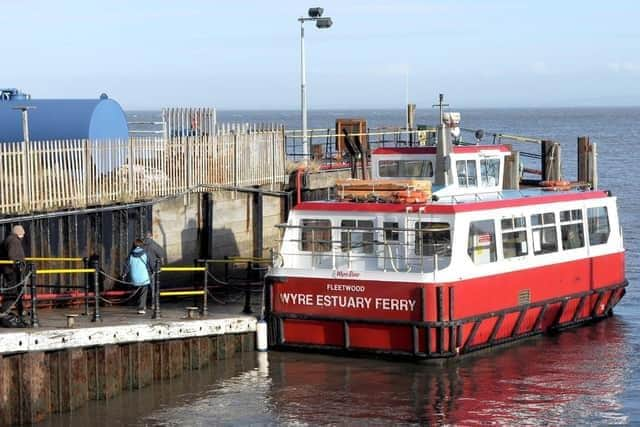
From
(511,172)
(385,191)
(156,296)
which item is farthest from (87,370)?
(511,172)

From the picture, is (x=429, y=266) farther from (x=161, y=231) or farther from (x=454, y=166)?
(x=161, y=231)

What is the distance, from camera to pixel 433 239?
1091 inches

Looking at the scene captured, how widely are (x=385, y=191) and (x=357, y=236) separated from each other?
1.20 meters

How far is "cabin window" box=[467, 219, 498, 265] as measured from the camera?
2783cm

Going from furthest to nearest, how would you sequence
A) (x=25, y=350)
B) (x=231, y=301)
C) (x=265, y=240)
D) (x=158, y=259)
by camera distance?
(x=265, y=240)
(x=231, y=301)
(x=158, y=259)
(x=25, y=350)

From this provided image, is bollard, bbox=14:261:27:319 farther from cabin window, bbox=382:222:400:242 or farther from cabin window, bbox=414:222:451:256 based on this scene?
cabin window, bbox=414:222:451:256

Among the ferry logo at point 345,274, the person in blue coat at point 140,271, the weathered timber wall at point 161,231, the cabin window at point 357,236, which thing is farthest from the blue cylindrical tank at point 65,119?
the ferry logo at point 345,274

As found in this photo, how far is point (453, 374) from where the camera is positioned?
26766mm

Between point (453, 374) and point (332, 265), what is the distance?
3.70 m

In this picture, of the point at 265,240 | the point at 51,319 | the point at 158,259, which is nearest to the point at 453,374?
the point at 158,259

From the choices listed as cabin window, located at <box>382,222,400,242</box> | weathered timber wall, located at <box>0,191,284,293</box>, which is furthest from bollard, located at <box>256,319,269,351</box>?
weathered timber wall, located at <box>0,191,284,293</box>

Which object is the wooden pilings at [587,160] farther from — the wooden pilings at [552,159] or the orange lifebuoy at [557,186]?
the orange lifebuoy at [557,186]

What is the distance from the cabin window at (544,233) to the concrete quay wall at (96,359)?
22.8 ft

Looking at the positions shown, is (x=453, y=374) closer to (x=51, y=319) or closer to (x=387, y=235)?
(x=387, y=235)
